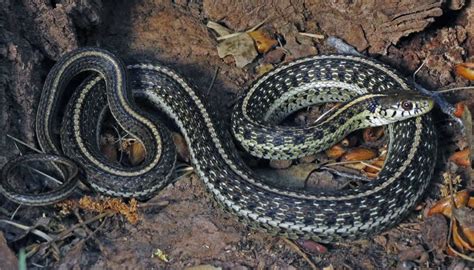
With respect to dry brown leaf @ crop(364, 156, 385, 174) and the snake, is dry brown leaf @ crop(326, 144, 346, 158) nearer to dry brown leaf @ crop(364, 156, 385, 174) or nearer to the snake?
the snake

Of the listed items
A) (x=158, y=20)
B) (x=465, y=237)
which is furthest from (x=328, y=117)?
(x=158, y=20)

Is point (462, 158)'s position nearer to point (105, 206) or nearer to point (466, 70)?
point (466, 70)

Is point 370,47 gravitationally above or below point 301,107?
above

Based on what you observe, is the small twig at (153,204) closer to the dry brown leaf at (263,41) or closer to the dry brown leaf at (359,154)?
the dry brown leaf at (359,154)

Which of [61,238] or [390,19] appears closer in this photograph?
[61,238]

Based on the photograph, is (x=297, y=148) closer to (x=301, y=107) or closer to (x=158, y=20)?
(x=301, y=107)

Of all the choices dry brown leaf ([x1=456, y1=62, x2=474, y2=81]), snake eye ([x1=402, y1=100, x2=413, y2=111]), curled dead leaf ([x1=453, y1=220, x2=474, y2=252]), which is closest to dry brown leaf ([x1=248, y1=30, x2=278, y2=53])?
snake eye ([x1=402, y1=100, x2=413, y2=111])

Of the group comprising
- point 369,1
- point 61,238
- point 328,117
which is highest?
point 369,1
